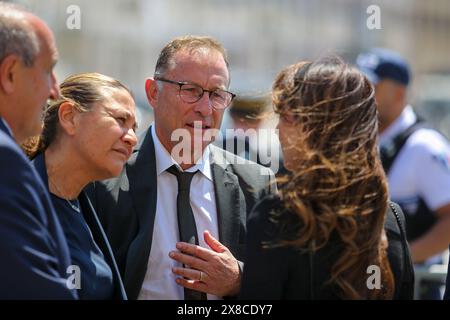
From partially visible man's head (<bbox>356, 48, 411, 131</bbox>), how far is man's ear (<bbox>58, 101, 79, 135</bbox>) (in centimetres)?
352

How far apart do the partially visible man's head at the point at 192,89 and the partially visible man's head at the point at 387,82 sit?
2693 millimetres

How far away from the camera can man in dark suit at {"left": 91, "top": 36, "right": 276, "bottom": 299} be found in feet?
12.6

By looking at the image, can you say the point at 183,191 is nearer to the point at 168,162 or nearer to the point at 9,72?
the point at 168,162

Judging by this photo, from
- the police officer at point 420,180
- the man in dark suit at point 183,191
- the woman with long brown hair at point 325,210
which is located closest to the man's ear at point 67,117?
the man in dark suit at point 183,191

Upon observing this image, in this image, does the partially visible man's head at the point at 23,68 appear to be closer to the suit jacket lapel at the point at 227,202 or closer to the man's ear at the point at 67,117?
the man's ear at the point at 67,117

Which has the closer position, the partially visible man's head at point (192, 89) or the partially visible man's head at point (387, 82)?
the partially visible man's head at point (192, 89)

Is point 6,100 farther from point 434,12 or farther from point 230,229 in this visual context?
point 434,12

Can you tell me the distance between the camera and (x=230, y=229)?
159 inches

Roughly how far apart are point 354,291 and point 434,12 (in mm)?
55433

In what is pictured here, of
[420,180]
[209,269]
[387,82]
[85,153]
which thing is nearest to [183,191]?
[209,269]

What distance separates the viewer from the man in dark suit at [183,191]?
3840 mm

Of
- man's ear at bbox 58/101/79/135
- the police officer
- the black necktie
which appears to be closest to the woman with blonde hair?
man's ear at bbox 58/101/79/135

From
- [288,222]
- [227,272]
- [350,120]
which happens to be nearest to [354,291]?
[288,222]

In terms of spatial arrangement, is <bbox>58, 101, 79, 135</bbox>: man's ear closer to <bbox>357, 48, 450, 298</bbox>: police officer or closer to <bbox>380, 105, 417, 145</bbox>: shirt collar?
<bbox>357, 48, 450, 298</bbox>: police officer
